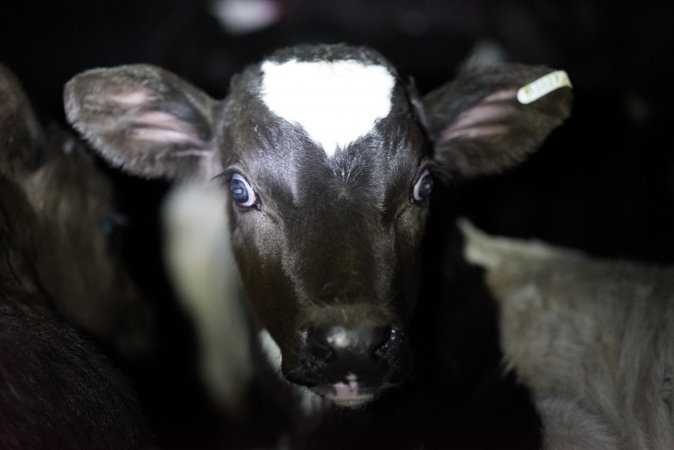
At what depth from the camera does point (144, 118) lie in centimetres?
239

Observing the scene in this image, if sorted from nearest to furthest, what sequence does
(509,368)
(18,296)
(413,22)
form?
(18,296), (509,368), (413,22)

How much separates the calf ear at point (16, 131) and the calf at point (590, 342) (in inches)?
60.3

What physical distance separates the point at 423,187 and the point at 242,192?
0.49m

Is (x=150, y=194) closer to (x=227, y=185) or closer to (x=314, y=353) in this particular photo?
(x=227, y=185)

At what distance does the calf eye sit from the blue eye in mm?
436

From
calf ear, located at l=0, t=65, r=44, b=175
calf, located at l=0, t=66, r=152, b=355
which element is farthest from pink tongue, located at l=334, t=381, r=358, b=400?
calf ear, located at l=0, t=65, r=44, b=175

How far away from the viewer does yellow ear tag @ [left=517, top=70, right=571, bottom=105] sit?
7.38 ft

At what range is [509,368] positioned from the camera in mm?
2465

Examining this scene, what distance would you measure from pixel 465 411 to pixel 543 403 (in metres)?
0.23

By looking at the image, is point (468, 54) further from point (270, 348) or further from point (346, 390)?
point (346, 390)

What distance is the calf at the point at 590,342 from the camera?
215 centimetres

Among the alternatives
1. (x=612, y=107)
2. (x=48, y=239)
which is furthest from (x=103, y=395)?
(x=612, y=107)

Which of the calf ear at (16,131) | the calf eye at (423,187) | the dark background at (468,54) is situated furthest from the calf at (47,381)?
the calf eye at (423,187)

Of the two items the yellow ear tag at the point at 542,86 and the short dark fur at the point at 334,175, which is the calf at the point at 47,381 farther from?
the yellow ear tag at the point at 542,86
